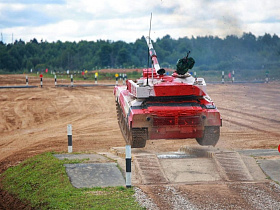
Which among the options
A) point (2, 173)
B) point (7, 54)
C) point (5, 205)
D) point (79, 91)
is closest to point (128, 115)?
point (2, 173)

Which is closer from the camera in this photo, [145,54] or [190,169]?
[190,169]

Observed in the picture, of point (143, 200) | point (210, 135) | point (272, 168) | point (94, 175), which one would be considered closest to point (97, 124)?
point (210, 135)

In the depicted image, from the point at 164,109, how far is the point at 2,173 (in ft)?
13.0

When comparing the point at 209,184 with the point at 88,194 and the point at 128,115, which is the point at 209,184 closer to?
the point at 88,194

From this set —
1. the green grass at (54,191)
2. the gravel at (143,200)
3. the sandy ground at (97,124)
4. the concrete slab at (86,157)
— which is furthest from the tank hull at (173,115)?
the gravel at (143,200)

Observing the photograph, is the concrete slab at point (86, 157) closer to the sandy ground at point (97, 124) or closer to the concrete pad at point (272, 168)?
the sandy ground at point (97, 124)

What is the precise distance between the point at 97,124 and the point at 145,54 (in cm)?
4559

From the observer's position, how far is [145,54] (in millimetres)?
64000

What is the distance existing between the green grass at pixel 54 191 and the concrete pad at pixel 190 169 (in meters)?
1.49

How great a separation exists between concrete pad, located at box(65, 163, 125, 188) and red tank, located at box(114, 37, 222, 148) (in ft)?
5.92

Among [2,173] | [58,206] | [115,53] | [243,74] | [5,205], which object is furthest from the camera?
[115,53]

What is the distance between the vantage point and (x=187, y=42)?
145 ft

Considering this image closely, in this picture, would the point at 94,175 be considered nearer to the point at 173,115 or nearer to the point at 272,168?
the point at 173,115

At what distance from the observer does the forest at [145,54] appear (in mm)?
36688
